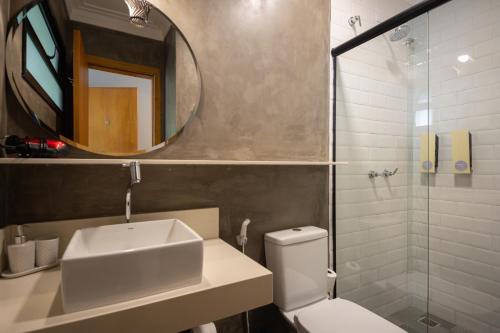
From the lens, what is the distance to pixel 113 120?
116 cm

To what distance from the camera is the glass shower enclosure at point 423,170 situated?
1.70 metres

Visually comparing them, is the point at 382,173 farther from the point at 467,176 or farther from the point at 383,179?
the point at 467,176

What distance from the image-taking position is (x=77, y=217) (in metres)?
1.09

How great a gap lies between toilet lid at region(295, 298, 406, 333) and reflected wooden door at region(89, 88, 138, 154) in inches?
44.7

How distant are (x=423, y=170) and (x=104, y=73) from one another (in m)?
2.08

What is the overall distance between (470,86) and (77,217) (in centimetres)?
247

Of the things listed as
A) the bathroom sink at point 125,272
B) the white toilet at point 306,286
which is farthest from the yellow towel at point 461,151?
the bathroom sink at point 125,272

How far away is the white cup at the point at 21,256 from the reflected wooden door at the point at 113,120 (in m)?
0.43

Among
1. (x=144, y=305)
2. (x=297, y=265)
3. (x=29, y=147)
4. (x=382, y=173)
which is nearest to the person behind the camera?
(x=144, y=305)

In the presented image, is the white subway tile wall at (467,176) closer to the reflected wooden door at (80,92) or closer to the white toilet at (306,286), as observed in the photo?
the white toilet at (306,286)

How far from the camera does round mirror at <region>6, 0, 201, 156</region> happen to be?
1027mm

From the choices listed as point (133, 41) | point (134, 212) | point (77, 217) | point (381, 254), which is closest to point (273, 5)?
point (133, 41)

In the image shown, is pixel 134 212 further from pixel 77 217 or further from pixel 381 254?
pixel 381 254

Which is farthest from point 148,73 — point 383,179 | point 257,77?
point 383,179
